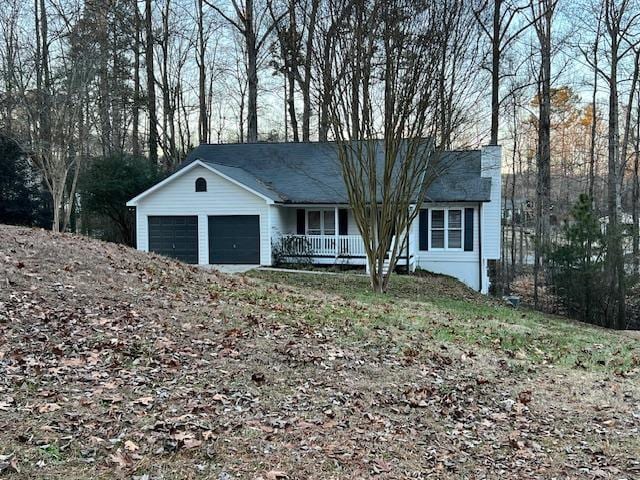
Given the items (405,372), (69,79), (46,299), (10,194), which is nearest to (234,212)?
(69,79)

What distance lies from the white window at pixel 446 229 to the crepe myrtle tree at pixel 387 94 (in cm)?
632

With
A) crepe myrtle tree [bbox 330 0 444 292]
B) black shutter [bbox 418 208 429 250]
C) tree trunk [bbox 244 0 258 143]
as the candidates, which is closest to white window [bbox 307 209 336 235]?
black shutter [bbox 418 208 429 250]

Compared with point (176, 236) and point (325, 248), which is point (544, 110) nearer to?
point (325, 248)

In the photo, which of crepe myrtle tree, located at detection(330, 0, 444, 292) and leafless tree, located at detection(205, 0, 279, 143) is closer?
crepe myrtle tree, located at detection(330, 0, 444, 292)

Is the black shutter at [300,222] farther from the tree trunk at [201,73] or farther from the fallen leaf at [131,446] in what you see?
the fallen leaf at [131,446]

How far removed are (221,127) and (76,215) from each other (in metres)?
10.8

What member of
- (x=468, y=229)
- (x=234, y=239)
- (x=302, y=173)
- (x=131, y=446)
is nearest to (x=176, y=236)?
(x=234, y=239)

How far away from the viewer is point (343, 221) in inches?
795

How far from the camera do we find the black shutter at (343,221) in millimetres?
20064

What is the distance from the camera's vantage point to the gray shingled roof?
62.8ft

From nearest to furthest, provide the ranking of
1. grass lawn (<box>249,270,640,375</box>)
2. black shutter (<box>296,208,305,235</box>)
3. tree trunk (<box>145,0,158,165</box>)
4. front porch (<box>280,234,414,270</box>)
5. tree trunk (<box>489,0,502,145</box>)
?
grass lawn (<box>249,270,640,375</box>), front porch (<box>280,234,414,270</box>), black shutter (<box>296,208,305,235</box>), tree trunk (<box>489,0,502,145</box>), tree trunk (<box>145,0,158,165</box>)

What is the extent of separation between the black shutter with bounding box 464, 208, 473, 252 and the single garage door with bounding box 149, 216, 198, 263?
9.51 m

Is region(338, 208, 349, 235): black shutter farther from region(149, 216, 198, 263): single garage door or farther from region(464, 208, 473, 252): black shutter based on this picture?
region(149, 216, 198, 263): single garage door

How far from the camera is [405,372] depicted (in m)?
6.01
